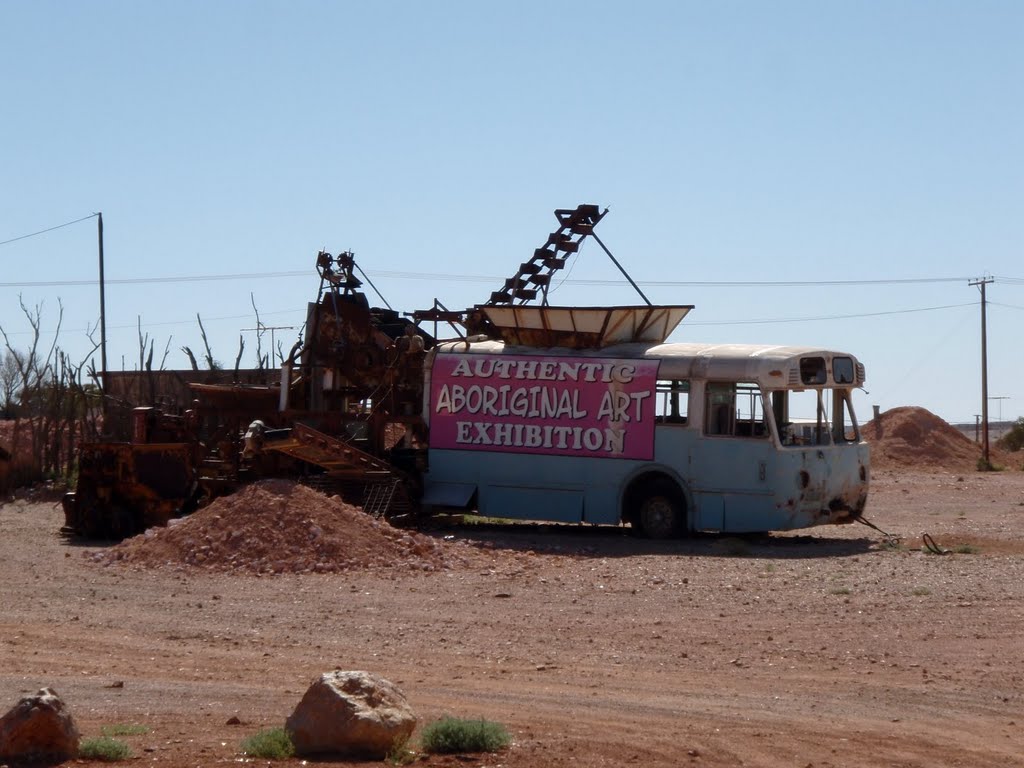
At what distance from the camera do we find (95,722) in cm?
863

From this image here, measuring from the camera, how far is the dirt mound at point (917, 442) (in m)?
48.1

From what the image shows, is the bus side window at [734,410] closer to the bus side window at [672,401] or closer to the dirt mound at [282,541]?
the bus side window at [672,401]

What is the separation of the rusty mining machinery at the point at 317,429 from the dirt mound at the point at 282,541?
2.89 m

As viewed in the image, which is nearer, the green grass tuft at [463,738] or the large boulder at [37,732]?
the large boulder at [37,732]

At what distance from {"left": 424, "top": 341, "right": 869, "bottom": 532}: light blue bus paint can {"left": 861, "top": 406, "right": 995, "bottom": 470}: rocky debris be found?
88.9ft

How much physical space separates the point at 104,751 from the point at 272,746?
0.90m

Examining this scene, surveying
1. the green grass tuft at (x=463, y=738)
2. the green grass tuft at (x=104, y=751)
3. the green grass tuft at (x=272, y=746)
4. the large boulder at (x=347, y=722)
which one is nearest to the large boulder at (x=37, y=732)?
the green grass tuft at (x=104, y=751)

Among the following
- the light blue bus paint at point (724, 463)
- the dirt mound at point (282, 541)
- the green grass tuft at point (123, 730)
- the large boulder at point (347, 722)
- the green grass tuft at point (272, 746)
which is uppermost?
the light blue bus paint at point (724, 463)

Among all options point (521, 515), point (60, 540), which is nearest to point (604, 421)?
point (521, 515)

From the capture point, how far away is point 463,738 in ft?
25.4

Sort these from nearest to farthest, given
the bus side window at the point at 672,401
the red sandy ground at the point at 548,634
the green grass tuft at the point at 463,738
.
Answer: the green grass tuft at the point at 463,738, the red sandy ground at the point at 548,634, the bus side window at the point at 672,401

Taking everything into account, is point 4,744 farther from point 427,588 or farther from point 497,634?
point 427,588

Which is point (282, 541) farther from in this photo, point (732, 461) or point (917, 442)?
point (917, 442)

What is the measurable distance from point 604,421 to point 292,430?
4456mm
